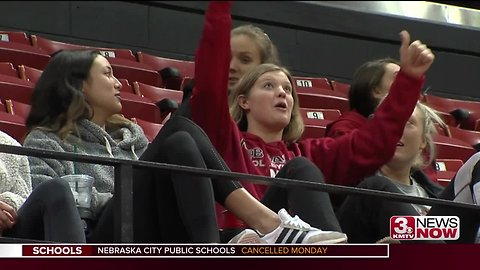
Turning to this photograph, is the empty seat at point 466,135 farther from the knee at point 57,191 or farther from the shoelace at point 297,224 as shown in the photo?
the knee at point 57,191

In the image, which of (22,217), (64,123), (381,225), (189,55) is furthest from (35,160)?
(189,55)

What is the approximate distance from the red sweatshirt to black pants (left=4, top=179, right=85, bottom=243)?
1.22 feet

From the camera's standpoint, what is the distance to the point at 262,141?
102 inches

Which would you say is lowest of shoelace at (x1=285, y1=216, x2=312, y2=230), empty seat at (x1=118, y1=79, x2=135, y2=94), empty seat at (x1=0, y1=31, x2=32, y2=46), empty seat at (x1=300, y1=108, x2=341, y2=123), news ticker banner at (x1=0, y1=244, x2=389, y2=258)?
news ticker banner at (x1=0, y1=244, x2=389, y2=258)

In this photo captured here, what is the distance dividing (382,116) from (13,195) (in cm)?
78

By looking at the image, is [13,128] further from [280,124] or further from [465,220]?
[465,220]

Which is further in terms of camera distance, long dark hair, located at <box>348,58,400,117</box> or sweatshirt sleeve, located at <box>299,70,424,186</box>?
long dark hair, located at <box>348,58,400,117</box>

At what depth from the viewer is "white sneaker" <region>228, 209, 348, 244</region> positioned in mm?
2141

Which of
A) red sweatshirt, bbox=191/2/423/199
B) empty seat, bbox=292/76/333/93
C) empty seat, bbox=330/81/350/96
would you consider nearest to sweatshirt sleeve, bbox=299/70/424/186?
red sweatshirt, bbox=191/2/423/199

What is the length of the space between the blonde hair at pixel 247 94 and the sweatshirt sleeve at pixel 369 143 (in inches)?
1.5

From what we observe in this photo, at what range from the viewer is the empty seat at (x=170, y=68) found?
393 cm

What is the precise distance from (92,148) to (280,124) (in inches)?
15.5

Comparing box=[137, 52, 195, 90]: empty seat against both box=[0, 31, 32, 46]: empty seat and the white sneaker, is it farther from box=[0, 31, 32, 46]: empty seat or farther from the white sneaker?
the white sneaker
